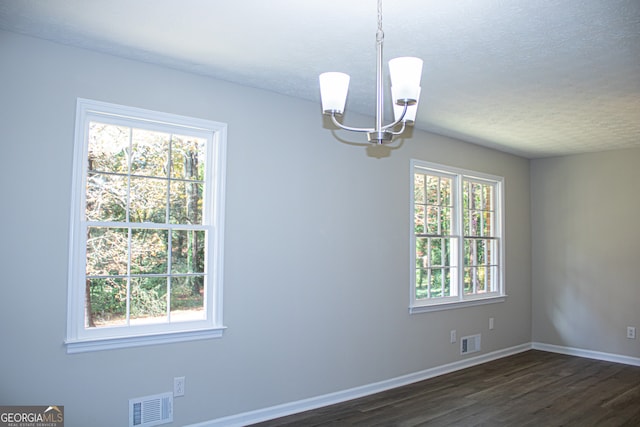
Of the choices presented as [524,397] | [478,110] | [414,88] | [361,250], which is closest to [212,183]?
[361,250]

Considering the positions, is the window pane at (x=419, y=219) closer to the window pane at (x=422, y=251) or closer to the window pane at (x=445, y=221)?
the window pane at (x=422, y=251)

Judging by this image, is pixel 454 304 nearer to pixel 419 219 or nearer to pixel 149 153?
pixel 419 219

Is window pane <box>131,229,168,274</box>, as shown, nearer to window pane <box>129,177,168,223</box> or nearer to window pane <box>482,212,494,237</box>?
window pane <box>129,177,168,223</box>

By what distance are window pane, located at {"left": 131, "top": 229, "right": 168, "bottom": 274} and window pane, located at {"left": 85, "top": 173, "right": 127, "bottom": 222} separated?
6.7 inches

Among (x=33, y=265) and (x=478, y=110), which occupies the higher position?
(x=478, y=110)

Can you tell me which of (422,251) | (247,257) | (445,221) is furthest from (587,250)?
(247,257)

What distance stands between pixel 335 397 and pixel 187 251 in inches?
72.5

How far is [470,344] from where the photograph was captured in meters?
5.74

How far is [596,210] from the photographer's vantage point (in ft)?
20.5

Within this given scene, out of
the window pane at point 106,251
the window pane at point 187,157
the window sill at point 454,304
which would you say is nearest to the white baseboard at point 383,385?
the window sill at point 454,304

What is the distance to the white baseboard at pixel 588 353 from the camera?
5.90 metres

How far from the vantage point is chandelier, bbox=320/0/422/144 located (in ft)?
6.67

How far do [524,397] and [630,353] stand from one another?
7.20 ft

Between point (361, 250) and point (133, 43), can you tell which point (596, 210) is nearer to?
point (361, 250)
